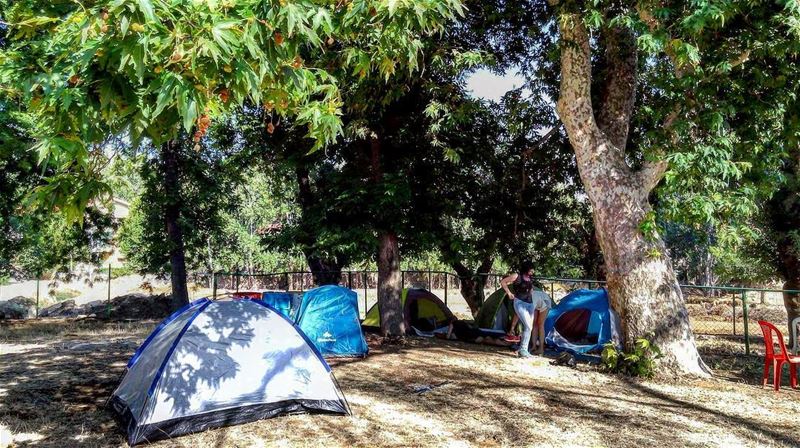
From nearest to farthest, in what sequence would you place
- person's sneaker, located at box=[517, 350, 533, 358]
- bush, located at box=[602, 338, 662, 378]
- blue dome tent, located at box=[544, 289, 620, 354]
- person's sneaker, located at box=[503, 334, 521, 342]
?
bush, located at box=[602, 338, 662, 378] < person's sneaker, located at box=[517, 350, 533, 358] < blue dome tent, located at box=[544, 289, 620, 354] < person's sneaker, located at box=[503, 334, 521, 342]

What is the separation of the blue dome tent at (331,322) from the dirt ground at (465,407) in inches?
19.6

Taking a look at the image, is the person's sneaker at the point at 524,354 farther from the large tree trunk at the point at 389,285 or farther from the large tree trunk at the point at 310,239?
the large tree trunk at the point at 310,239

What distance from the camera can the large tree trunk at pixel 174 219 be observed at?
596 inches

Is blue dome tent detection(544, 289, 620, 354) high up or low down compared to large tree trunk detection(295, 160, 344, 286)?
A: down

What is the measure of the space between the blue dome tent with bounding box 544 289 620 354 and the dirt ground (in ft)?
4.32

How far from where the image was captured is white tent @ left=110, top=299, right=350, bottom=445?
5504 millimetres

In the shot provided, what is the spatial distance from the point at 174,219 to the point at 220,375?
422 inches

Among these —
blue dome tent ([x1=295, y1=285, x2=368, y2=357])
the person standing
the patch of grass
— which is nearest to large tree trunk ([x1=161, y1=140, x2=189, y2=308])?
blue dome tent ([x1=295, y1=285, x2=368, y2=357])

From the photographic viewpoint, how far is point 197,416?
5555 millimetres

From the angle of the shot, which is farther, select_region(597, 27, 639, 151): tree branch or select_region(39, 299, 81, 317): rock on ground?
select_region(39, 299, 81, 317): rock on ground

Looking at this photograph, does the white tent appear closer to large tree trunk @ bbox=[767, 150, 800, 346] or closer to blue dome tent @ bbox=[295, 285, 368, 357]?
blue dome tent @ bbox=[295, 285, 368, 357]

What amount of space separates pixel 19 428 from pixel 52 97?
4.66 meters

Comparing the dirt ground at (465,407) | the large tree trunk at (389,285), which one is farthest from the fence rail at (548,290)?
the dirt ground at (465,407)

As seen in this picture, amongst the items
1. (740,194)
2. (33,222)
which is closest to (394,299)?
(740,194)
